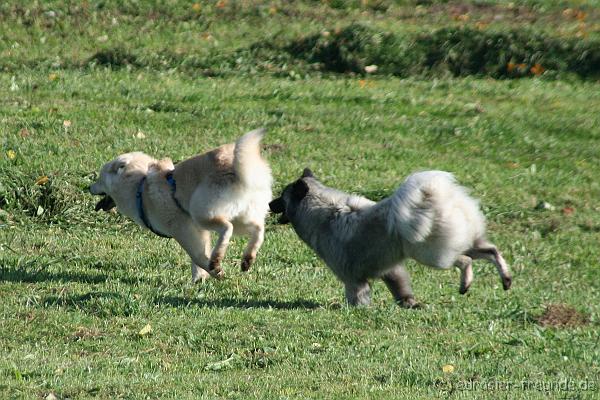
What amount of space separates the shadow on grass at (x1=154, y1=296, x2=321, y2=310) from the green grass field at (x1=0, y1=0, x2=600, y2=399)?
1.3 inches

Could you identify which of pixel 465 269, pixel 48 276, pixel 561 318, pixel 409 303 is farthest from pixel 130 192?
pixel 561 318

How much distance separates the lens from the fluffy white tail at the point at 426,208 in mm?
8336

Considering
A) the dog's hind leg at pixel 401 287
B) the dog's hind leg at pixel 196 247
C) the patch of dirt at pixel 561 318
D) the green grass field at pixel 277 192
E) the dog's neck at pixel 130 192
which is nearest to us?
the green grass field at pixel 277 192

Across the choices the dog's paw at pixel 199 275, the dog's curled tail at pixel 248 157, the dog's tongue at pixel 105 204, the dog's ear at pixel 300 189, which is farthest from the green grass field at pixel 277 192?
the dog's curled tail at pixel 248 157

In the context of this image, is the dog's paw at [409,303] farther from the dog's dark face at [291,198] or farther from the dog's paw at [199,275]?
the dog's paw at [199,275]

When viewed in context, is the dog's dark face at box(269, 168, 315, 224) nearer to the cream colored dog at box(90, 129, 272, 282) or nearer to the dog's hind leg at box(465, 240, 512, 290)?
the cream colored dog at box(90, 129, 272, 282)

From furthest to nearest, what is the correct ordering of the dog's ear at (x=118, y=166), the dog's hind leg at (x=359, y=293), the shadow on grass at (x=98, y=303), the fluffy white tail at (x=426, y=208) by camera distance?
the dog's ear at (x=118, y=166) → the dog's hind leg at (x=359, y=293) → the shadow on grass at (x=98, y=303) → the fluffy white tail at (x=426, y=208)

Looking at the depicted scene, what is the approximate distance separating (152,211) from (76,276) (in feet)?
3.11

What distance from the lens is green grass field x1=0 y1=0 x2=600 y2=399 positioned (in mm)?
7152

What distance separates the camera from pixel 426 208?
8.34 metres

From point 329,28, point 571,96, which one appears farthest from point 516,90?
point 329,28

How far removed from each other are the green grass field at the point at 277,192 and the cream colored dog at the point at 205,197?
1.33 feet

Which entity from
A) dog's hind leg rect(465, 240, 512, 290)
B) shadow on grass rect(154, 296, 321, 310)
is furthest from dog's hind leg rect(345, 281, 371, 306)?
dog's hind leg rect(465, 240, 512, 290)

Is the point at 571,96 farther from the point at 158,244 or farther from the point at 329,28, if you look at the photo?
the point at 158,244
